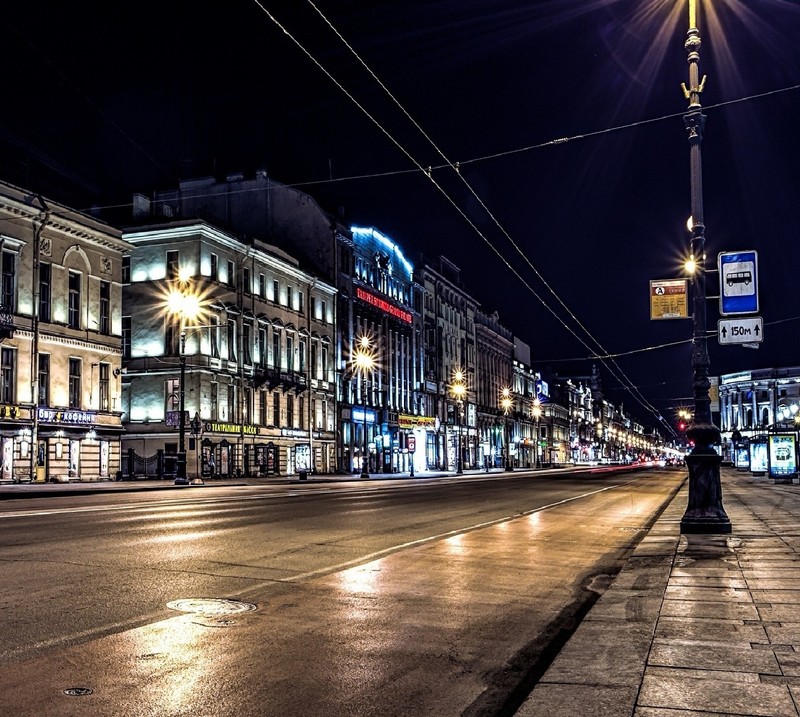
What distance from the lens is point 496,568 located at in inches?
454

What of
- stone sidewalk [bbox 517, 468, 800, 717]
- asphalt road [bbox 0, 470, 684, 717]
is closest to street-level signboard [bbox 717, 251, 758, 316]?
asphalt road [bbox 0, 470, 684, 717]

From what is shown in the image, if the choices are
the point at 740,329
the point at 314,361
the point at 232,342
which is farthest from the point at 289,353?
the point at 740,329

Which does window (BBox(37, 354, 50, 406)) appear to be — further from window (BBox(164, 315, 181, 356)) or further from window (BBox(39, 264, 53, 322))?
window (BBox(164, 315, 181, 356))

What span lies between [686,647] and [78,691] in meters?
3.94

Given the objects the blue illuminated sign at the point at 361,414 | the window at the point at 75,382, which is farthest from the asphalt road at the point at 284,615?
the blue illuminated sign at the point at 361,414

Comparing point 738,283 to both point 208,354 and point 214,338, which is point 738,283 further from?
point 214,338

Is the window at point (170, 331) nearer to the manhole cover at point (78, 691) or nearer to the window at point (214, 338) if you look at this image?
the window at point (214, 338)

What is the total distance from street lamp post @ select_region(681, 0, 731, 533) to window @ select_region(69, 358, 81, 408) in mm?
37593

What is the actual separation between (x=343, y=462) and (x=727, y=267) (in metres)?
59.3

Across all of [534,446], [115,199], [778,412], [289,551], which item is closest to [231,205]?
[115,199]

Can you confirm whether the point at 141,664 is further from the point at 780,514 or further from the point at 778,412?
the point at 778,412

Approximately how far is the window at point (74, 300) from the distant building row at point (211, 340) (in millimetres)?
105

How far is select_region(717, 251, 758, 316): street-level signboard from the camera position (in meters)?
15.6

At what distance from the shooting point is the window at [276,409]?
2453 inches
